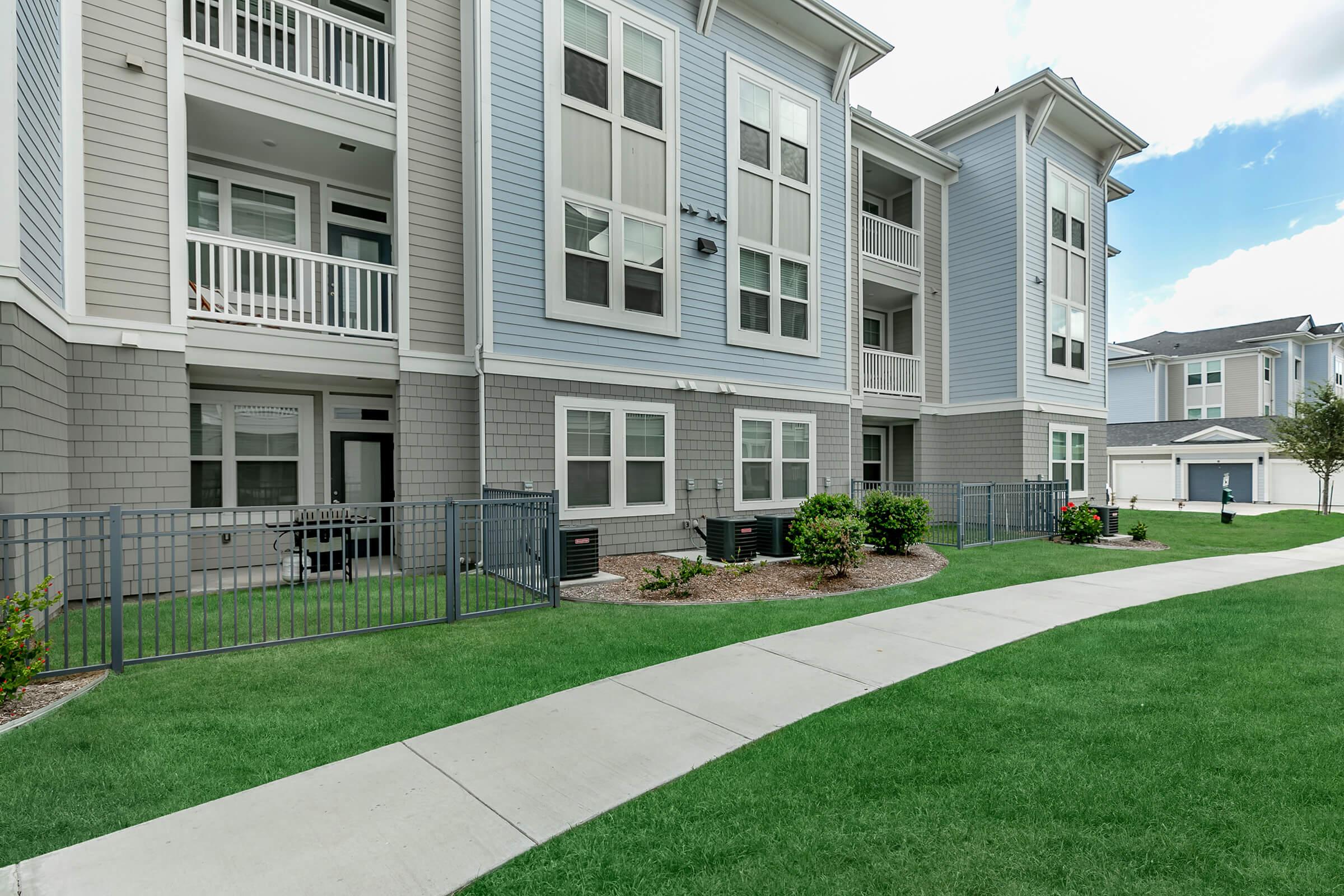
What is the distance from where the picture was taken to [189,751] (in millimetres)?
3701

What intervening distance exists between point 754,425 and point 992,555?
490 cm

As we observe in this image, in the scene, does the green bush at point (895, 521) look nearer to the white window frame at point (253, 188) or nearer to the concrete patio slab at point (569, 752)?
the concrete patio slab at point (569, 752)

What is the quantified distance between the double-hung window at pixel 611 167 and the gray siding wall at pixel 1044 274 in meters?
10.2

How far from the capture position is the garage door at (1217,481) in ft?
97.1

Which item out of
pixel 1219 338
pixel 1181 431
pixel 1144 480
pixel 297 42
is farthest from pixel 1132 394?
pixel 297 42

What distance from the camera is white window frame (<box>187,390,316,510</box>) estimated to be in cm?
968

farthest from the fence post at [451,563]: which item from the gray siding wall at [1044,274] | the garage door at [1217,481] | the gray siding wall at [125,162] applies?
the garage door at [1217,481]

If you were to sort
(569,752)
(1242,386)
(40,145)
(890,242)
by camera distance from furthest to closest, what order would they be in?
(1242,386), (890,242), (40,145), (569,752)

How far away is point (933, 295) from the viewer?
1745 cm

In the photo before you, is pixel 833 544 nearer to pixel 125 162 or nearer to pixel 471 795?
pixel 471 795

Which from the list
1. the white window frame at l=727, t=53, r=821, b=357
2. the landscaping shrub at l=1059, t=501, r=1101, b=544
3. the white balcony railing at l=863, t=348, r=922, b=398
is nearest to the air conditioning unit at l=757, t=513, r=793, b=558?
the white window frame at l=727, t=53, r=821, b=357

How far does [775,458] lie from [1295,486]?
98.0ft

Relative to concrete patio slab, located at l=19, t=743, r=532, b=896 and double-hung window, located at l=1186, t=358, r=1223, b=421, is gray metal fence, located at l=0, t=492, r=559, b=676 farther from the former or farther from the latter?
double-hung window, located at l=1186, t=358, r=1223, b=421

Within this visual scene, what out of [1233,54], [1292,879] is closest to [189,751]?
[1292,879]
